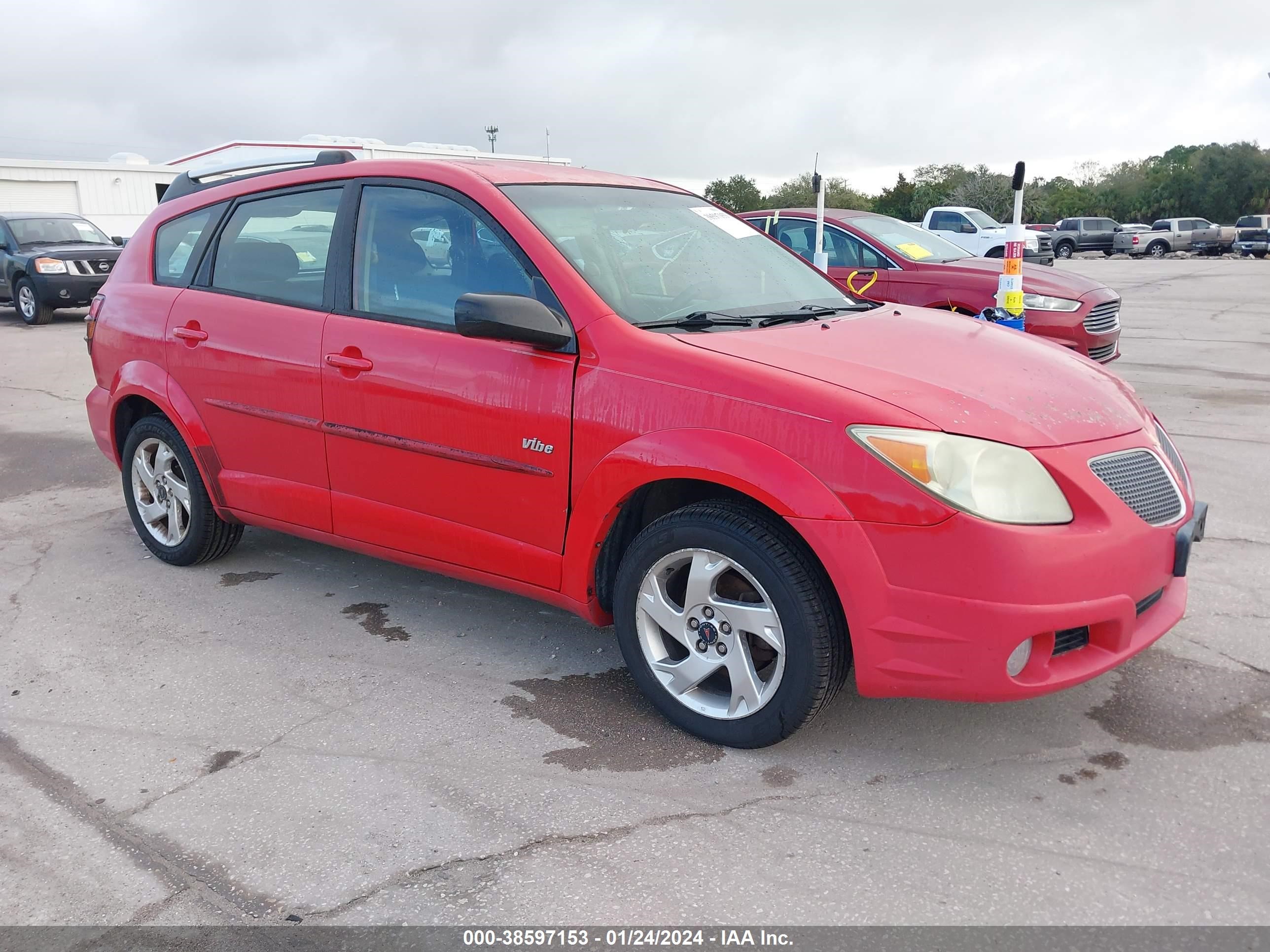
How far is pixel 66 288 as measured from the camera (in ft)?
52.0

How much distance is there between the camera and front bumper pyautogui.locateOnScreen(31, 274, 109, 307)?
15773 millimetres

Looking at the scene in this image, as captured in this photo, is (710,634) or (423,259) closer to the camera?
(710,634)

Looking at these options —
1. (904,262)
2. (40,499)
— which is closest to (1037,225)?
(904,262)

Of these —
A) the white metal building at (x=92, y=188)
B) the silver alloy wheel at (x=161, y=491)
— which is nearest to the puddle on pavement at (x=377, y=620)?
the silver alloy wheel at (x=161, y=491)

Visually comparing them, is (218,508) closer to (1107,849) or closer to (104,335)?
(104,335)

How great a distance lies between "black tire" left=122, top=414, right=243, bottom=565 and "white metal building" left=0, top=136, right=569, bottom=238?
84.5ft

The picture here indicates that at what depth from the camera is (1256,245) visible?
36.0 meters

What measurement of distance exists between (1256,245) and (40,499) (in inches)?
1570

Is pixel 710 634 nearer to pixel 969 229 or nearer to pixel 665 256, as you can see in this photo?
pixel 665 256

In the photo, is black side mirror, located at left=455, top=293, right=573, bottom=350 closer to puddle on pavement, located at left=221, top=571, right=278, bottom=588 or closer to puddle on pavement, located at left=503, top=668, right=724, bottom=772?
puddle on pavement, located at left=503, top=668, right=724, bottom=772

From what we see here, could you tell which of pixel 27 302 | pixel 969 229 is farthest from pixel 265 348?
pixel 969 229

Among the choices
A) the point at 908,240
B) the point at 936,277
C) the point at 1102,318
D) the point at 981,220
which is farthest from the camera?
the point at 981,220

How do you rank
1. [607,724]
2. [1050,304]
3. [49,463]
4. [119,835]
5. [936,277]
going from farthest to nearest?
[936,277] → [1050,304] → [49,463] → [607,724] → [119,835]

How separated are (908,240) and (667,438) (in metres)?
A: 7.39
